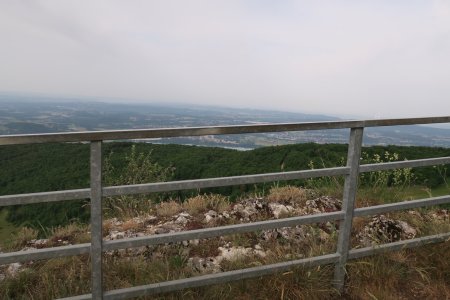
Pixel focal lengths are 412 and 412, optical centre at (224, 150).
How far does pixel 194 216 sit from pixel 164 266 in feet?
7.21

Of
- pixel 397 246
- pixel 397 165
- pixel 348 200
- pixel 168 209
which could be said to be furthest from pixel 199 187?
pixel 168 209

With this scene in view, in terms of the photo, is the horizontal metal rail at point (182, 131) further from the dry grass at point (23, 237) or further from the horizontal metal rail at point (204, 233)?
the dry grass at point (23, 237)

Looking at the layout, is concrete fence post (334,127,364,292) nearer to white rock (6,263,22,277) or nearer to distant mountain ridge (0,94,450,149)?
distant mountain ridge (0,94,450,149)

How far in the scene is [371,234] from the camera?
15.7 ft

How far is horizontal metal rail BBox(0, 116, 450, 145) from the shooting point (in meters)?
2.41

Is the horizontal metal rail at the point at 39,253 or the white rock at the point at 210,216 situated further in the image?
the white rock at the point at 210,216

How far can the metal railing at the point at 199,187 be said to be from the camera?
100.0 inches

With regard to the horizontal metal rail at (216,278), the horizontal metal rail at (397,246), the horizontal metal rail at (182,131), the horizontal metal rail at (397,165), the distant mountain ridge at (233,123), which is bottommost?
the distant mountain ridge at (233,123)

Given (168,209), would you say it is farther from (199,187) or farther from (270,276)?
(199,187)

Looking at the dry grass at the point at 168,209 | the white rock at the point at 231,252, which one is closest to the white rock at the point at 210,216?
the dry grass at the point at 168,209

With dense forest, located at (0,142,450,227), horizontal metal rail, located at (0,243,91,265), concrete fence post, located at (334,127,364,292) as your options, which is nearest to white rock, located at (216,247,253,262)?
concrete fence post, located at (334,127,364,292)

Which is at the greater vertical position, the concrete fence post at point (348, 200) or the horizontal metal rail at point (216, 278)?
the concrete fence post at point (348, 200)

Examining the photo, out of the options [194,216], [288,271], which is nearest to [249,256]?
[288,271]

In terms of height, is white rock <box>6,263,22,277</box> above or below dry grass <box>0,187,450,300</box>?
below
